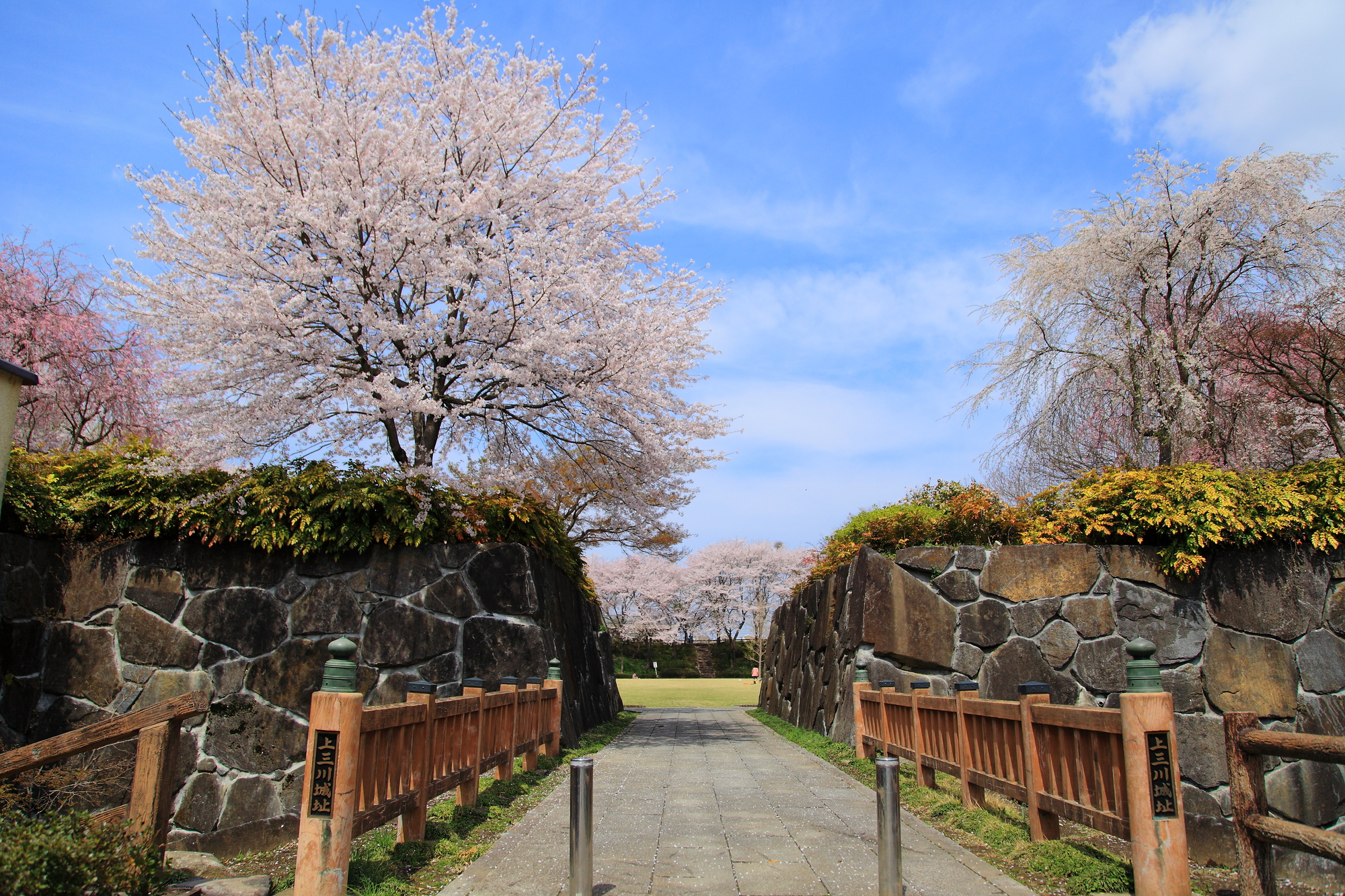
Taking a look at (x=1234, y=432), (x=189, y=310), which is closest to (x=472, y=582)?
(x=189, y=310)

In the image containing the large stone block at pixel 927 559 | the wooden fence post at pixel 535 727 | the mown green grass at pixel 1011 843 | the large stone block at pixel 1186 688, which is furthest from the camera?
the large stone block at pixel 927 559

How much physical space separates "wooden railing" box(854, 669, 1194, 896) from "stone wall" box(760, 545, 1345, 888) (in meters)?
2.31

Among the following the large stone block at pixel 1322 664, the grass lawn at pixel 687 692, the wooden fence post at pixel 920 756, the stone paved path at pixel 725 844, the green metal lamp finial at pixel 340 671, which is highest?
the green metal lamp finial at pixel 340 671

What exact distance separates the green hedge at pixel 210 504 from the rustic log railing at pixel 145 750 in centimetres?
475

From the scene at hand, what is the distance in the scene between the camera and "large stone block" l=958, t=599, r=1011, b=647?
1002 centimetres

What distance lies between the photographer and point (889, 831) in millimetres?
4441

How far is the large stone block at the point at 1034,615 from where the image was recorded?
981 cm

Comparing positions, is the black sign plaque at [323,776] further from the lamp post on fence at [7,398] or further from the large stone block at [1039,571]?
the large stone block at [1039,571]

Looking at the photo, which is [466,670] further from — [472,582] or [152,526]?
[152,526]

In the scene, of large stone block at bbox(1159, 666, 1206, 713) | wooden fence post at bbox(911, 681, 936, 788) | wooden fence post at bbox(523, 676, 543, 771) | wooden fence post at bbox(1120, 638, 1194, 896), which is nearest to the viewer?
wooden fence post at bbox(1120, 638, 1194, 896)

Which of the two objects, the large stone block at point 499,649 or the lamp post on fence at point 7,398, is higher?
the lamp post on fence at point 7,398

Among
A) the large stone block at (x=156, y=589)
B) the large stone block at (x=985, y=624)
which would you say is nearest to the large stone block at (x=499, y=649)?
the large stone block at (x=156, y=589)

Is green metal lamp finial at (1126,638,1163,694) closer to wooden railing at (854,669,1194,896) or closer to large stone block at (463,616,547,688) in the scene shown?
wooden railing at (854,669,1194,896)

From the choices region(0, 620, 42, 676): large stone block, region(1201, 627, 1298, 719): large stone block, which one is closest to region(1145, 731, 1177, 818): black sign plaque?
region(1201, 627, 1298, 719): large stone block
